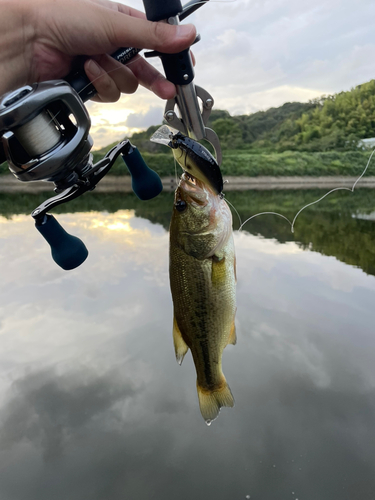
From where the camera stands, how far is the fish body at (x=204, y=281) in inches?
59.7

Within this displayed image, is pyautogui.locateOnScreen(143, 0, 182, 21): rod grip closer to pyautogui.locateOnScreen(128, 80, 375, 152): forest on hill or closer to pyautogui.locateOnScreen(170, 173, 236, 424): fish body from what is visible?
pyautogui.locateOnScreen(170, 173, 236, 424): fish body

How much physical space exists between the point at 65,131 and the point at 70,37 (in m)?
0.62

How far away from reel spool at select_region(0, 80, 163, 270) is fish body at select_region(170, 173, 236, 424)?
0.44 m

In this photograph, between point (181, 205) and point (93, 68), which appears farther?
point (93, 68)

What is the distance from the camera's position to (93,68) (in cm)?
168

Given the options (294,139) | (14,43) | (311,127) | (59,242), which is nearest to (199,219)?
(59,242)

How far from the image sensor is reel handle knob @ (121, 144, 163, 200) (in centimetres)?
157

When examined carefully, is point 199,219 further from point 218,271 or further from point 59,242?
point 59,242

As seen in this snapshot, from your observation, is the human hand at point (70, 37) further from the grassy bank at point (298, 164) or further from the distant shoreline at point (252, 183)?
the grassy bank at point (298, 164)

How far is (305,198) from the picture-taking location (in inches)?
772

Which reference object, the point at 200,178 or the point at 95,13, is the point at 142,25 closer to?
the point at 95,13

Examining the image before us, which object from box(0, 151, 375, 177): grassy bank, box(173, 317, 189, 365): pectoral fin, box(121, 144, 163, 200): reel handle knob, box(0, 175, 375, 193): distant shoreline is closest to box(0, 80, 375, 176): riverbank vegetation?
box(0, 151, 375, 177): grassy bank

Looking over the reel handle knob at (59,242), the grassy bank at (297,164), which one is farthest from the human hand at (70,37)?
the grassy bank at (297,164)

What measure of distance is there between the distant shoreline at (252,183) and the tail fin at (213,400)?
22284 millimetres
